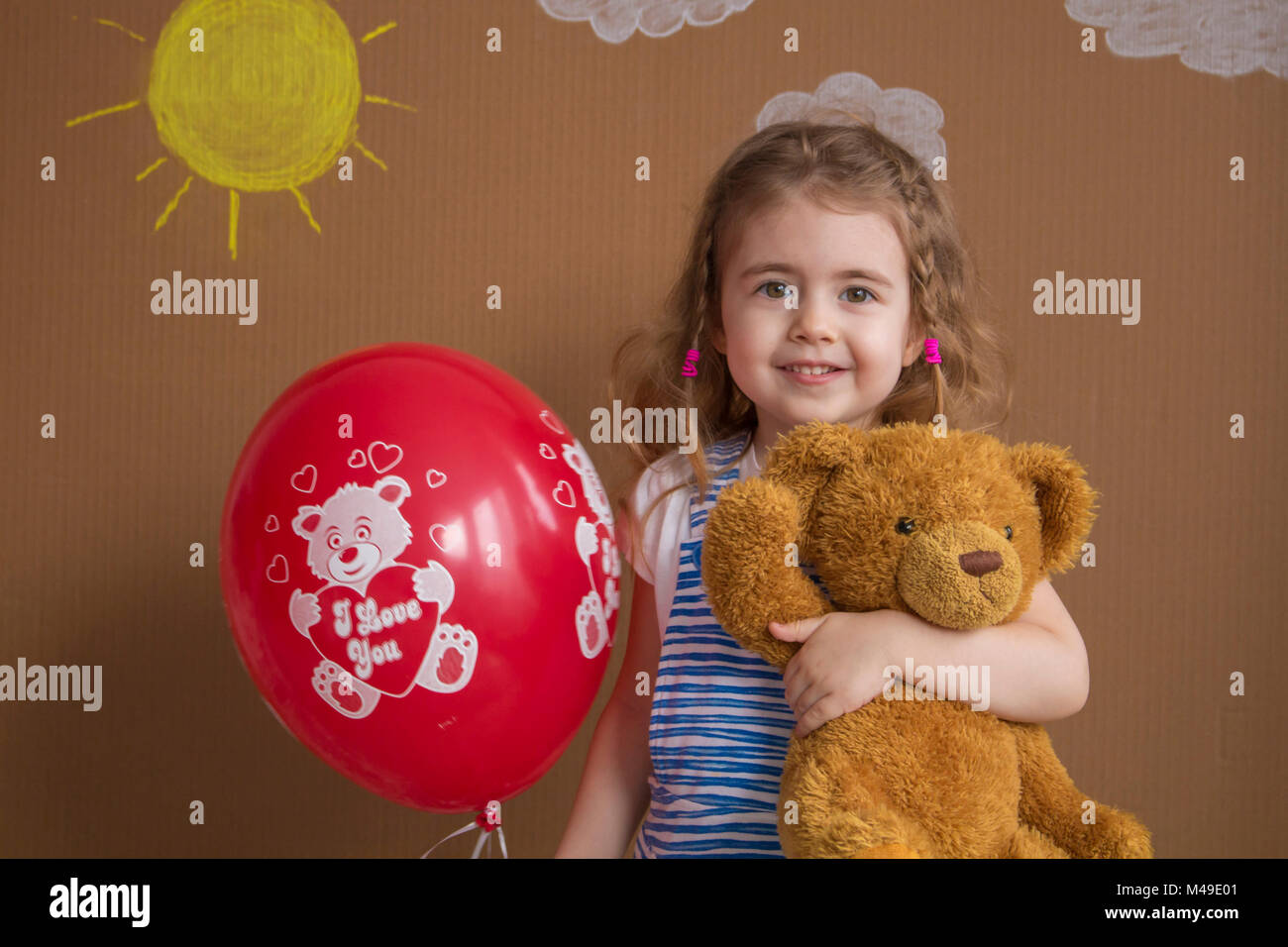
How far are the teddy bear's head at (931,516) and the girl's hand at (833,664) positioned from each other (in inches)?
0.9

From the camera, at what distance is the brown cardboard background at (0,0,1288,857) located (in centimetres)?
131

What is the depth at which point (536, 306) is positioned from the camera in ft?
4.41

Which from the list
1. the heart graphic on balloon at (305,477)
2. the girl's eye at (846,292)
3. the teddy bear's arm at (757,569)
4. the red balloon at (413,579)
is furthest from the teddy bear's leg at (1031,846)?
the heart graphic on balloon at (305,477)

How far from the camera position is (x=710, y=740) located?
1002mm

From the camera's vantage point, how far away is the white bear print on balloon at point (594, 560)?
0.93 m

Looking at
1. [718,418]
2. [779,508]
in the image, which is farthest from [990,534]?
[718,418]

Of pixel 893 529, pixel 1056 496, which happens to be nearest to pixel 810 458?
pixel 893 529

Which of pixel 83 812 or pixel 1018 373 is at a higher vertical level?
pixel 1018 373

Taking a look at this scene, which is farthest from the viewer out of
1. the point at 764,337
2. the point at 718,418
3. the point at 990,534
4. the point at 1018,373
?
the point at 1018,373

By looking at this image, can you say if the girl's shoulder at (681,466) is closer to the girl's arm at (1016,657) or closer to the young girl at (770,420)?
the young girl at (770,420)

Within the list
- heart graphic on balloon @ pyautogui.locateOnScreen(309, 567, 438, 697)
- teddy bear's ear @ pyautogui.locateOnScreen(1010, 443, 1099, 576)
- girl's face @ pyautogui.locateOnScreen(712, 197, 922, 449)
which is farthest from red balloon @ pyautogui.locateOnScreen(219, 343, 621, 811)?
teddy bear's ear @ pyautogui.locateOnScreen(1010, 443, 1099, 576)

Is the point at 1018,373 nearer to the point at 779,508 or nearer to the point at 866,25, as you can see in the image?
the point at 866,25
